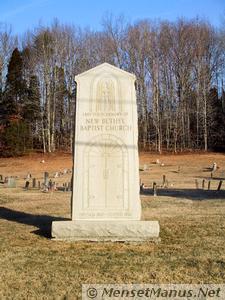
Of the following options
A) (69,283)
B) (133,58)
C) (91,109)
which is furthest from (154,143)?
(69,283)

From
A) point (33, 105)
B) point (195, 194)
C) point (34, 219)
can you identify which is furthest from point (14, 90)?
point (34, 219)

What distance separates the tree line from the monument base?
39974 millimetres

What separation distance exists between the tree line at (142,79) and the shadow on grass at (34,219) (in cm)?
3686

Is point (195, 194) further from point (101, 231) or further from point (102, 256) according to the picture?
point (102, 256)

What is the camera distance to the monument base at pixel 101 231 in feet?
24.0

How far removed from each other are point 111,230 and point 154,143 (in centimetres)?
4299

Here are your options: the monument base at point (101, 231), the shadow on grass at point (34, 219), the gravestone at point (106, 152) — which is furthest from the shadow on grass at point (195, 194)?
the monument base at point (101, 231)

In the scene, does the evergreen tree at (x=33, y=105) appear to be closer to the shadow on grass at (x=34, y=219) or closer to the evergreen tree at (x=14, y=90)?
the evergreen tree at (x=14, y=90)

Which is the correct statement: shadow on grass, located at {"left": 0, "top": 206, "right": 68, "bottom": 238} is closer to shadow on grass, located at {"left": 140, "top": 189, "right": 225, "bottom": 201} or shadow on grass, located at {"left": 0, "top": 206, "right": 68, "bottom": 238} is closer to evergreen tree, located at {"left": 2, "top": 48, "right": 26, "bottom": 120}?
shadow on grass, located at {"left": 140, "top": 189, "right": 225, "bottom": 201}

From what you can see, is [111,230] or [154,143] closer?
[111,230]

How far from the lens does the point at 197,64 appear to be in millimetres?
50188

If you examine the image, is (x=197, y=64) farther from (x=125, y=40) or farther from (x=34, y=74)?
(x=34, y=74)

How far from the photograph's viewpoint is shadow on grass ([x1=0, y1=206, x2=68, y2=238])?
8027 mm

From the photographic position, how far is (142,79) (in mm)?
49969
